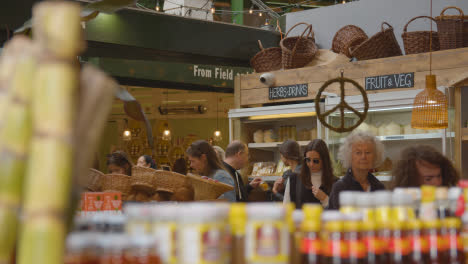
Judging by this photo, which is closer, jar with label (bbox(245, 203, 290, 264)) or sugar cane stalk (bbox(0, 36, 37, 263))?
sugar cane stalk (bbox(0, 36, 37, 263))

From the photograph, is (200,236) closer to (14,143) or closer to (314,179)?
(14,143)

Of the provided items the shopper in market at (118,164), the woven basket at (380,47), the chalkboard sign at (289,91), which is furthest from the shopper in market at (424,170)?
the shopper in market at (118,164)

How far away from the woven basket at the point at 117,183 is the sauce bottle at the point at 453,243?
275cm

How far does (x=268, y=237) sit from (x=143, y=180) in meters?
2.73

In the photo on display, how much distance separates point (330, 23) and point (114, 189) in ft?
13.4

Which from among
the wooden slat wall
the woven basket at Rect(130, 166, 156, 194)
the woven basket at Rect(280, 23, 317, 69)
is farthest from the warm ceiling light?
the woven basket at Rect(130, 166, 156, 194)

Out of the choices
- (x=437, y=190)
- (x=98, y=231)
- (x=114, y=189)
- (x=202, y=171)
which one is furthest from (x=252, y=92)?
(x=98, y=231)

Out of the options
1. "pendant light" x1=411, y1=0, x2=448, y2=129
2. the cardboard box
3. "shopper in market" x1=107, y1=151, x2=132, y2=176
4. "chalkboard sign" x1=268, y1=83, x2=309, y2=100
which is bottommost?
the cardboard box

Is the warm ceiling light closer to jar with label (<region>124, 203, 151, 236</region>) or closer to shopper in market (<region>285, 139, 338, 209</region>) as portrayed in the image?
shopper in market (<region>285, 139, 338, 209</region>)

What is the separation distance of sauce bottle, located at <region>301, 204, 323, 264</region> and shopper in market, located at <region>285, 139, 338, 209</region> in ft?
10.2

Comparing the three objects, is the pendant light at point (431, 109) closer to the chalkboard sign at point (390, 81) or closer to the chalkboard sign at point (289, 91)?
the chalkboard sign at point (390, 81)

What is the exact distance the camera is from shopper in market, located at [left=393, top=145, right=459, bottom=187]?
2.80 m

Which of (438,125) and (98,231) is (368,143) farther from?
(98,231)

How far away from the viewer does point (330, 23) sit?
7.05 meters
